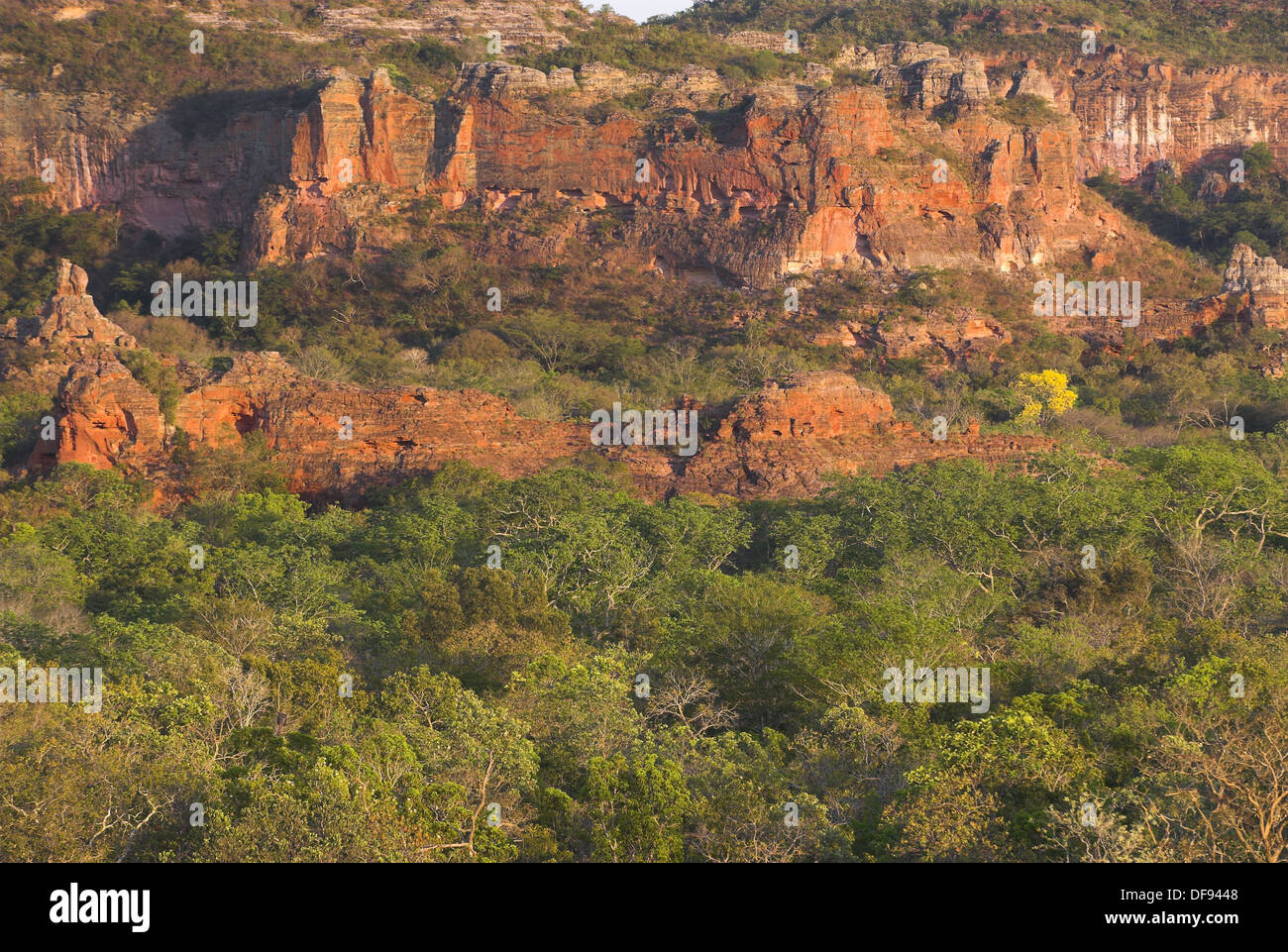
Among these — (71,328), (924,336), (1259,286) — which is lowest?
(924,336)

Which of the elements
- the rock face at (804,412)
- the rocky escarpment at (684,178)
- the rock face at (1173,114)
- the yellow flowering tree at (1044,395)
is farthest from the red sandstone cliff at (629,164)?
the rock face at (804,412)

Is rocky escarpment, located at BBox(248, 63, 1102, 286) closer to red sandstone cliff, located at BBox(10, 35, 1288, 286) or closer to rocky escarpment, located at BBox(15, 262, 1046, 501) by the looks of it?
red sandstone cliff, located at BBox(10, 35, 1288, 286)

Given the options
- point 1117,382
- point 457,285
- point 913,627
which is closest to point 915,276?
point 1117,382

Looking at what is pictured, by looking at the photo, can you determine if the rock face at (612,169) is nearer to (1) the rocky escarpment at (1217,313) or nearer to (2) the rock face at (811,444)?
(1) the rocky escarpment at (1217,313)

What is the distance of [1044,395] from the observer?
42656mm

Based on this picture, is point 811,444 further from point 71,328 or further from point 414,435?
point 71,328

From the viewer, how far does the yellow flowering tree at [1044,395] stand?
40.2m

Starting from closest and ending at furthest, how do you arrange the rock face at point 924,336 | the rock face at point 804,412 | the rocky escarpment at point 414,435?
the rocky escarpment at point 414,435 < the rock face at point 804,412 < the rock face at point 924,336

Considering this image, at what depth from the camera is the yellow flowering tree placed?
40.2 meters

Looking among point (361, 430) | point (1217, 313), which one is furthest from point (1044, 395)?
point (361, 430)

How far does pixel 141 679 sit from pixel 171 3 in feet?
185

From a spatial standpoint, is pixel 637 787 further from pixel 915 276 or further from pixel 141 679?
pixel 915 276

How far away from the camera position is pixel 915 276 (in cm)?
4981

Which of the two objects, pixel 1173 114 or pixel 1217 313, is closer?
pixel 1217 313
